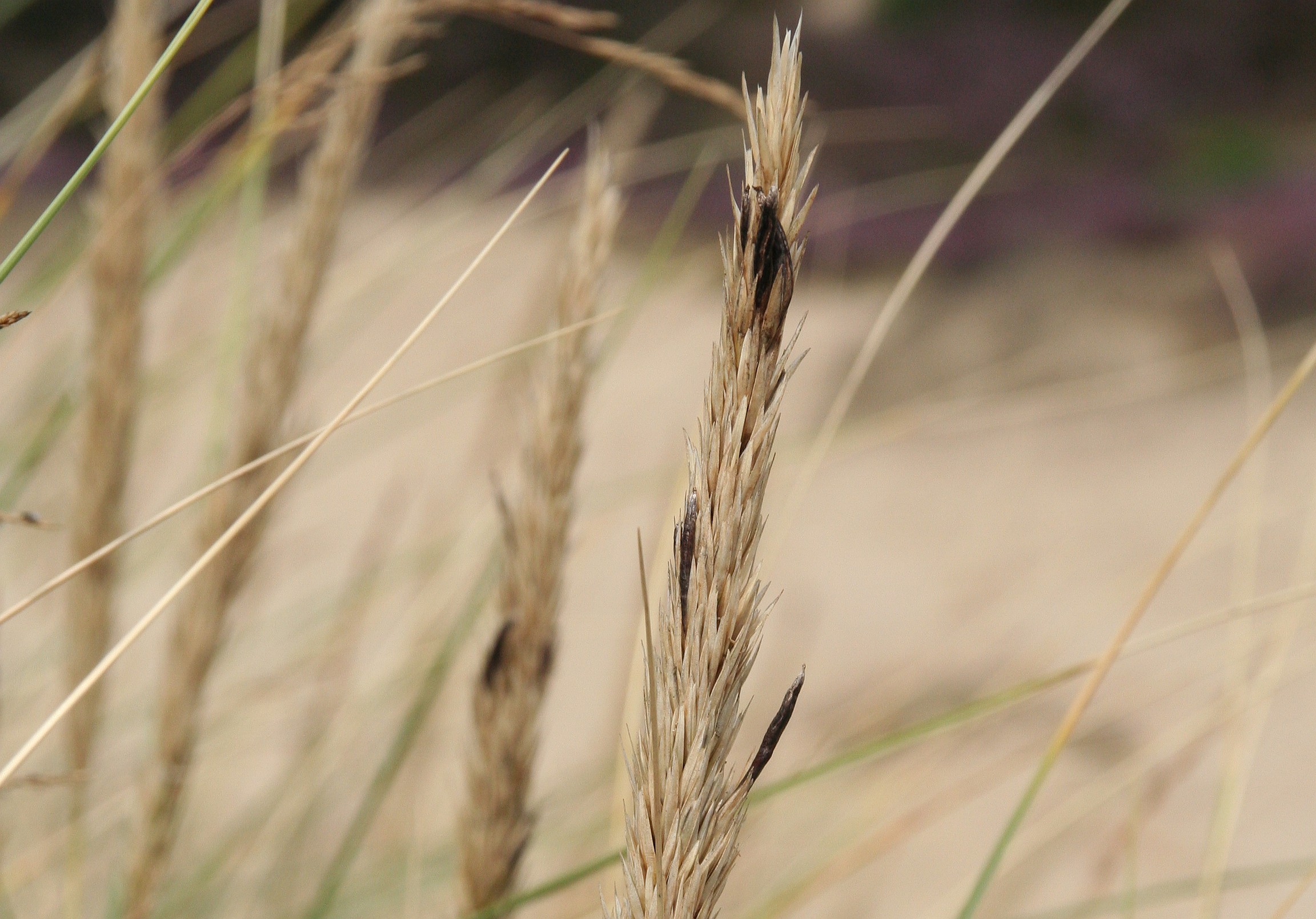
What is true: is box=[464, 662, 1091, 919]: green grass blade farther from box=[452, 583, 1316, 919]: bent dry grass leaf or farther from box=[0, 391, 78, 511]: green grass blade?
box=[0, 391, 78, 511]: green grass blade

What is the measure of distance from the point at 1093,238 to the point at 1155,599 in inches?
27.4

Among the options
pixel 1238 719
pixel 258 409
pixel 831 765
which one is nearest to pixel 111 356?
pixel 258 409

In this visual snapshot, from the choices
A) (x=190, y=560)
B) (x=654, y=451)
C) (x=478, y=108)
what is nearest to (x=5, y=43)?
(x=478, y=108)

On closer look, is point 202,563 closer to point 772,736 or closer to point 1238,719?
point 772,736

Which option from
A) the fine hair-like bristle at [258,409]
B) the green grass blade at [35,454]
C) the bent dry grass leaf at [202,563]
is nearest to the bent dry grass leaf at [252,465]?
the bent dry grass leaf at [202,563]

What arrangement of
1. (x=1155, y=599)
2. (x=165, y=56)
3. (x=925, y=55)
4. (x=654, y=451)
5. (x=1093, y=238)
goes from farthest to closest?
(x=925, y=55) < (x=1093, y=238) < (x=654, y=451) < (x=1155, y=599) < (x=165, y=56)

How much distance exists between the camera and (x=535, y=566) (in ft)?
0.83

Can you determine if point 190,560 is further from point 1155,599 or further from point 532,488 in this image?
point 1155,599

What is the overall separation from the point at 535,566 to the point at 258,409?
15cm

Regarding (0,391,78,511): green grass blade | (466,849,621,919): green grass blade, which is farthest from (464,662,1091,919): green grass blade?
→ (0,391,78,511): green grass blade

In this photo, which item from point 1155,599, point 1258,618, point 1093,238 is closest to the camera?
point 1258,618

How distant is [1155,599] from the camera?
999 mm

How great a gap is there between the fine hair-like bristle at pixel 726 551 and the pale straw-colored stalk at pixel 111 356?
0.28 meters

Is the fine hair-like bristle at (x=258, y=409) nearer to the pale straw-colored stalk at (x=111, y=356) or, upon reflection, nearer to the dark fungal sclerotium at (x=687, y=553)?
the pale straw-colored stalk at (x=111, y=356)
